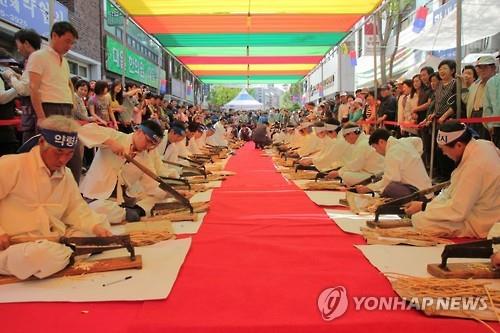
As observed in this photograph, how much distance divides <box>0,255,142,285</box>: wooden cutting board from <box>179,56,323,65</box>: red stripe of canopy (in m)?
11.0

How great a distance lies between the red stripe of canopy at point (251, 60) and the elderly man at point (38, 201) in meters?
10.9

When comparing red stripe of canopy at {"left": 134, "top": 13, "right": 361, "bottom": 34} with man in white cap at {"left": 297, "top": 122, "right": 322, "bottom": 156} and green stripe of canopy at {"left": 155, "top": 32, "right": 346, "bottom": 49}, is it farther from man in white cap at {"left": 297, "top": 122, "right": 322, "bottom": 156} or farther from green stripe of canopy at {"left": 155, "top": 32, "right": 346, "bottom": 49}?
man in white cap at {"left": 297, "top": 122, "right": 322, "bottom": 156}

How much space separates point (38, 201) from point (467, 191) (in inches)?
100

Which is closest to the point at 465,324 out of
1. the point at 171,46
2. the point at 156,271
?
the point at 156,271

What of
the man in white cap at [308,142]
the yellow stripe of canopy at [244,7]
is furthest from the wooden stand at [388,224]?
the man in white cap at [308,142]

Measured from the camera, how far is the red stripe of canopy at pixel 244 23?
8.49 meters

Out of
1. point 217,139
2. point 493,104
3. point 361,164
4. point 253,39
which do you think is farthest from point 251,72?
point 493,104

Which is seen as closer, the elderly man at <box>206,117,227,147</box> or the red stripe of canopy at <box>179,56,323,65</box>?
the elderly man at <box>206,117,227,147</box>

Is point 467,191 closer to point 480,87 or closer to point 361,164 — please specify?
point 480,87

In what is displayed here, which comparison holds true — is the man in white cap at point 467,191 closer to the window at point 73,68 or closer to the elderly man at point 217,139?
the window at point 73,68

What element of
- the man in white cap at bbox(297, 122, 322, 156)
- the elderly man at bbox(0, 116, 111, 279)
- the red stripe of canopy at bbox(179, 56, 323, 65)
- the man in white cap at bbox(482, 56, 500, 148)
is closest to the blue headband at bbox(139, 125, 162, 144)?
the elderly man at bbox(0, 116, 111, 279)

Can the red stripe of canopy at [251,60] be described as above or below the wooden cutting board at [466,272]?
above

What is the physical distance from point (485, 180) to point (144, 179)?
109 inches

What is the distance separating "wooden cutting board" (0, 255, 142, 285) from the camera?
246 centimetres
